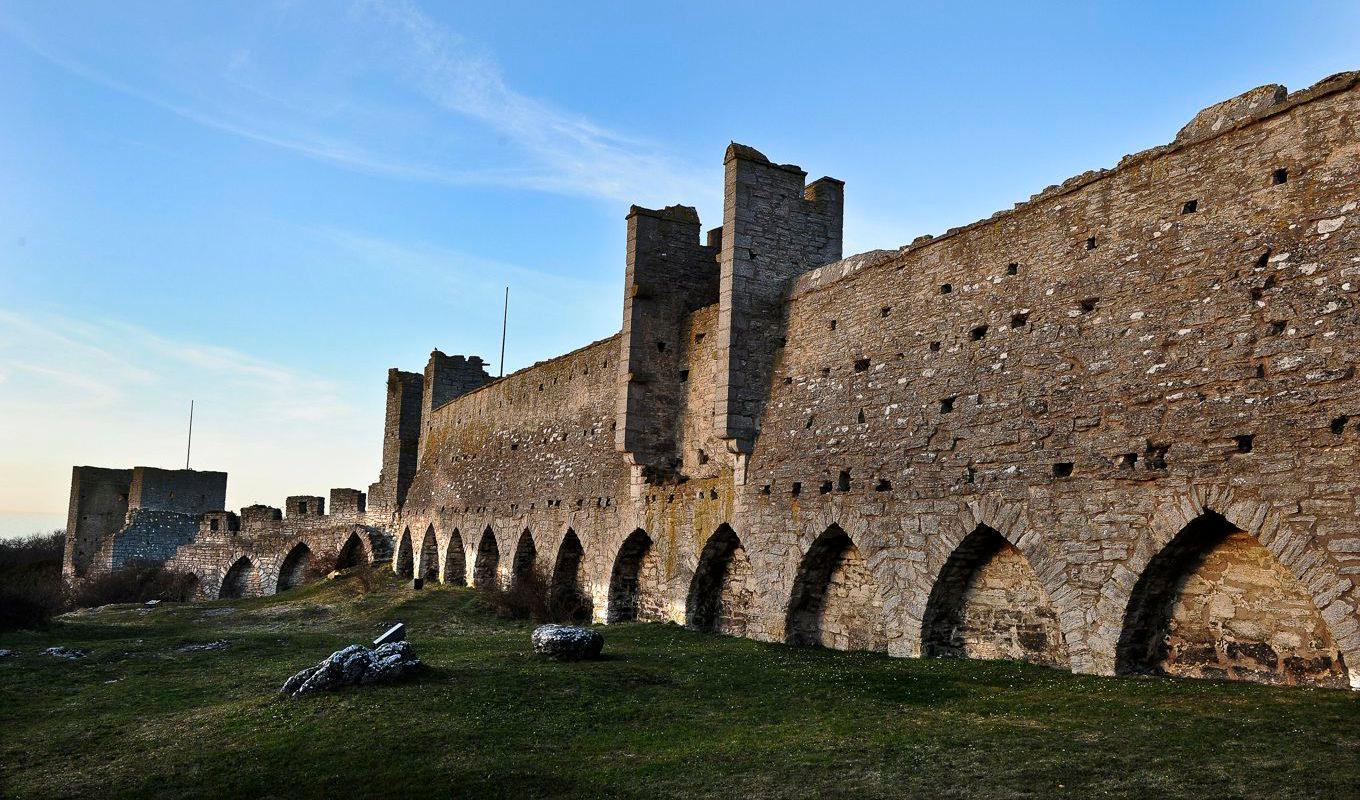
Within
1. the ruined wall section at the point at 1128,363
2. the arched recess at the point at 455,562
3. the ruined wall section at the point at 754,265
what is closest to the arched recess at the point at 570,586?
the ruined wall section at the point at 754,265

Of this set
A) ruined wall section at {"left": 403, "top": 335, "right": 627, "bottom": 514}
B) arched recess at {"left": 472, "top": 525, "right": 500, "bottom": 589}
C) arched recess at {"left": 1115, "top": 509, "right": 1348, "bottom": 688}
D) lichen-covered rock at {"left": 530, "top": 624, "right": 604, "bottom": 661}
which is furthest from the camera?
arched recess at {"left": 472, "top": 525, "right": 500, "bottom": 589}

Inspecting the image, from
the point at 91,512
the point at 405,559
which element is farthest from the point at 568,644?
the point at 91,512

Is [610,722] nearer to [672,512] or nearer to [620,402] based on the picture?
[672,512]

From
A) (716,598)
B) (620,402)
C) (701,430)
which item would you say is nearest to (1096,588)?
(716,598)

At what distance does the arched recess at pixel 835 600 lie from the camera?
14211 millimetres

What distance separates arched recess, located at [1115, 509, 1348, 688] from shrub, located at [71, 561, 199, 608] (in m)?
29.1

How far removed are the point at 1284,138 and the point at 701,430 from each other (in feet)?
35.9

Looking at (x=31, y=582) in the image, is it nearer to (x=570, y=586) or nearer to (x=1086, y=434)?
(x=570, y=586)

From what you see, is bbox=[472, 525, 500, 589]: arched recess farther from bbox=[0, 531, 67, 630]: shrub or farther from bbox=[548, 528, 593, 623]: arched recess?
bbox=[0, 531, 67, 630]: shrub

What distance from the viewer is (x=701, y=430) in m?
19.0

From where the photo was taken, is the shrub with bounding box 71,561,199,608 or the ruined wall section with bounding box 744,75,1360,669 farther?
the shrub with bounding box 71,561,199,608

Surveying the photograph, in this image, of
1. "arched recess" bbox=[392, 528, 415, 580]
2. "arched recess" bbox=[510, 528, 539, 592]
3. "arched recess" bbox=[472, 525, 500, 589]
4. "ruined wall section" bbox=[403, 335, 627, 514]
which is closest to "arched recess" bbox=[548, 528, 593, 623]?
"ruined wall section" bbox=[403, 335, 627, 514]

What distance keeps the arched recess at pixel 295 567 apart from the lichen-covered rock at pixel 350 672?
85.3 ft

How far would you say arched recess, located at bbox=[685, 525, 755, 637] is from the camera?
669 inches
